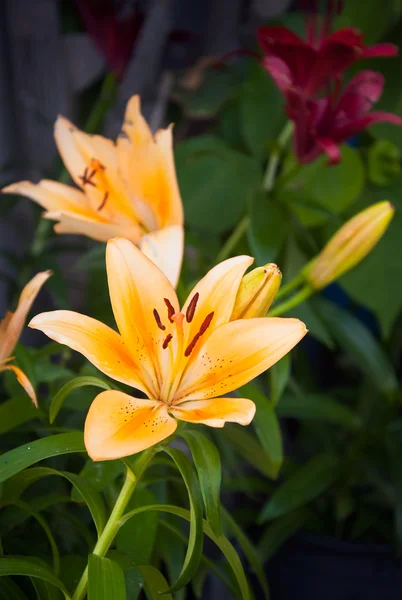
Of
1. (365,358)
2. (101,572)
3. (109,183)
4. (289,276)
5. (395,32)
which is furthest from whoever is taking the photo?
(395,32)

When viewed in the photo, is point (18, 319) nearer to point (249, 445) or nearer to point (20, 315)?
point (20, 315)

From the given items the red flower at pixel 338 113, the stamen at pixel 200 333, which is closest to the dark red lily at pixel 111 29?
the red flower at pixel 338 113

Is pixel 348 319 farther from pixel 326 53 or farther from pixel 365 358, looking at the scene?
pixel 326 53

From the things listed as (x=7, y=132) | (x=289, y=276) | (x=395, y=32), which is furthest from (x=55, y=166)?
(x=395, y=32)

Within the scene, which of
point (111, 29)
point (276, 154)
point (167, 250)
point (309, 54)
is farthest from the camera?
point (111, 29)

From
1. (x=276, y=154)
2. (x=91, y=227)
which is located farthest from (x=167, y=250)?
(x=276, y=154)

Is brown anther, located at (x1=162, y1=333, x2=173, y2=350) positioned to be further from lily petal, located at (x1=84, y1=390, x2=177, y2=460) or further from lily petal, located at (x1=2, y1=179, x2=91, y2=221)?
lily petal, located at (x1=2, y1=179, x2=91, y2=221)
